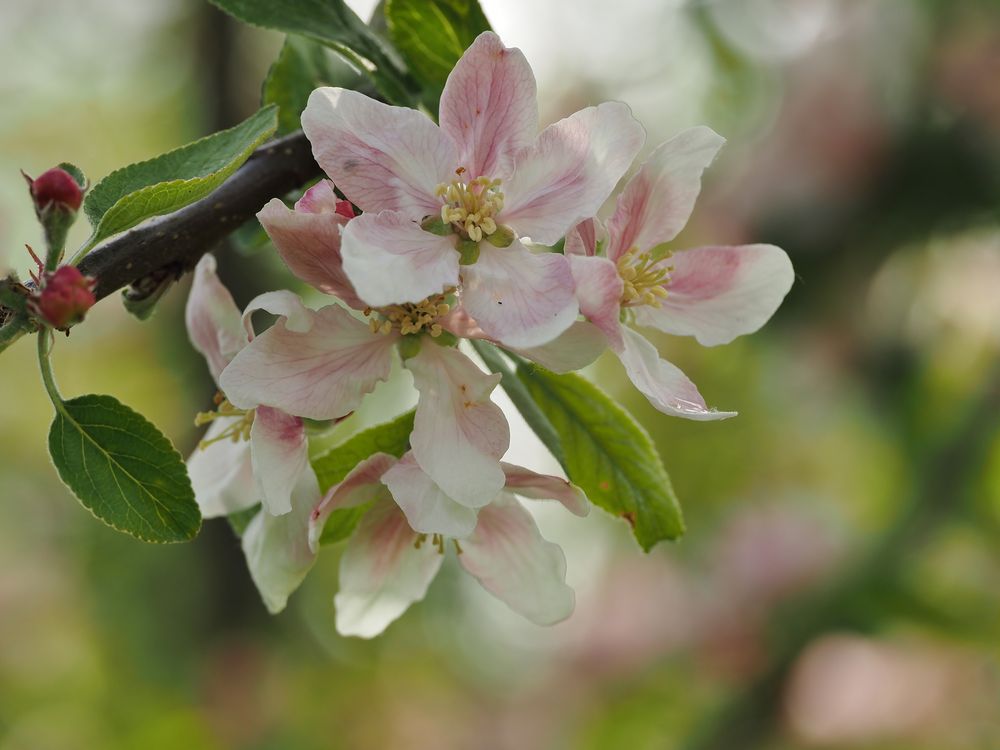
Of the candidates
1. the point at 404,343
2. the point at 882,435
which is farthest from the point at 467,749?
the point at 404,343

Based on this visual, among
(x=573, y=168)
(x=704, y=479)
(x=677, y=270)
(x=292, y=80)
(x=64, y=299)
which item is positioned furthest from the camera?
(x=704, y=479)

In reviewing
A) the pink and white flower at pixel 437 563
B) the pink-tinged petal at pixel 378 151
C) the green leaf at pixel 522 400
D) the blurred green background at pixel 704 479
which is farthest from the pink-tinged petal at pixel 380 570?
the blurred green background at pixel 704 479

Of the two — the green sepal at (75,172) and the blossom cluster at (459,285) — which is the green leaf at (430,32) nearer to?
the blossom cluster at (459,285)

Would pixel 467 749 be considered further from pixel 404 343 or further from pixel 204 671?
pixel 404 343

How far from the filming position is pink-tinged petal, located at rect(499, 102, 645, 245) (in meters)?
0.58

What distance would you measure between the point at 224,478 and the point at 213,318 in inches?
4.5

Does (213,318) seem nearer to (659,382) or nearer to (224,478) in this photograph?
(224,478)

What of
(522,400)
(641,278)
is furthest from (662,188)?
(522,400)

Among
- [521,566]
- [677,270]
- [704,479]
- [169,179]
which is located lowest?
[704,479]

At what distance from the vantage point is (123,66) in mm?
3994

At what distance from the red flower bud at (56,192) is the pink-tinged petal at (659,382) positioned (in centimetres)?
30

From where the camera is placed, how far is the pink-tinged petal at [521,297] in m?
0.53

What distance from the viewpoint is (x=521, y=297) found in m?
0.54

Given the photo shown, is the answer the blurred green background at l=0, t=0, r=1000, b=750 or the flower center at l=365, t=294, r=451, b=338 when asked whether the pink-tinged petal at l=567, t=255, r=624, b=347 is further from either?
the blurred green background at l=0, t=0, r=1000, b=750
